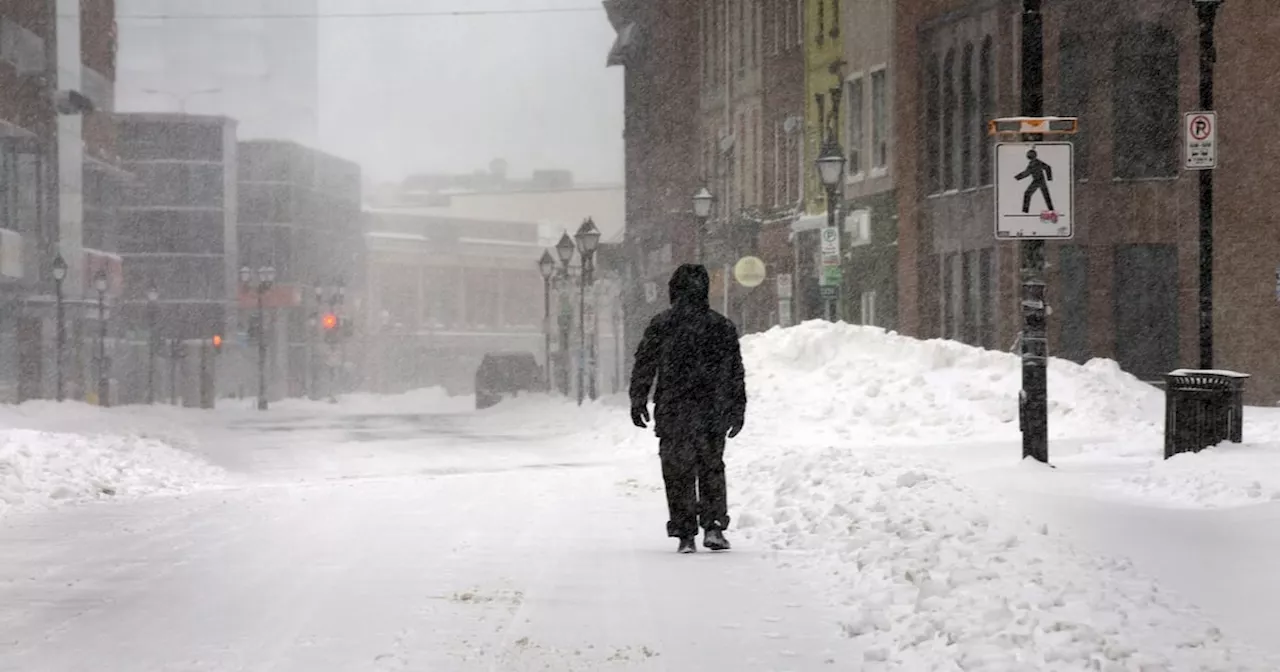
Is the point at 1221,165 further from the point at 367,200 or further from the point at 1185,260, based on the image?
the point at 367,200

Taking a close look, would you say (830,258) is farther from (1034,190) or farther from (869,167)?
(1034,190)

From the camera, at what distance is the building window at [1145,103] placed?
1342 inches

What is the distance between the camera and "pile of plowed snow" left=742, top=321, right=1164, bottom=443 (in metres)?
23.1

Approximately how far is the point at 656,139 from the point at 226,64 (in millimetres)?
73674

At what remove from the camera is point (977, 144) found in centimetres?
3700

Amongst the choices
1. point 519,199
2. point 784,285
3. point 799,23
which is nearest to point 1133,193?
point 784,285

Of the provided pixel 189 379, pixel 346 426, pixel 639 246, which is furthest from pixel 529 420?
pixel 189 379

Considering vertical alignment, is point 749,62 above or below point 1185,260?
above

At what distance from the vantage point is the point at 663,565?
1067 cm

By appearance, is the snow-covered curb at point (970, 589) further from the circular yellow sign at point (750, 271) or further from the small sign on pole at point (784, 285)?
the circular yellow sign at point (750, 271)

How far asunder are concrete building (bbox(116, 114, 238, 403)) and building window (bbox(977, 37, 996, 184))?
7908 cm

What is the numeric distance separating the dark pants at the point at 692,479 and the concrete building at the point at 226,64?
117779 millimetres

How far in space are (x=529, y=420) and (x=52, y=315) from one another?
35130 millimetres

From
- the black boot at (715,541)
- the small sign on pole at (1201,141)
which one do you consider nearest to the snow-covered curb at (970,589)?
the black boot at (715,541)
